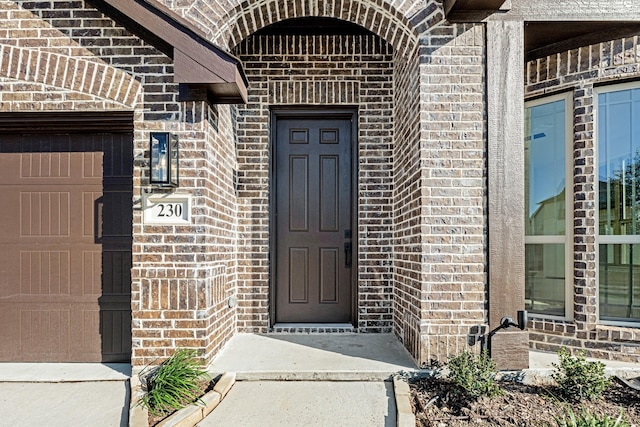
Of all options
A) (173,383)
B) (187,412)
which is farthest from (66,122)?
(187,412)

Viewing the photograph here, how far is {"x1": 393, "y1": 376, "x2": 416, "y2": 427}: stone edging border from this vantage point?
2724mm

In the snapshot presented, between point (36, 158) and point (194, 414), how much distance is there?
2.70 meters

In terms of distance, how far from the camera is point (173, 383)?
3.08m

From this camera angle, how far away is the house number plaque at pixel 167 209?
3498mm

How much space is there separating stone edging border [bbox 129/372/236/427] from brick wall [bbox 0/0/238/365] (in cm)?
43

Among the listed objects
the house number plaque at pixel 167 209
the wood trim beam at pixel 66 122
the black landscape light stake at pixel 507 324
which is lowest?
the black landscape light stake at pixel 507 324

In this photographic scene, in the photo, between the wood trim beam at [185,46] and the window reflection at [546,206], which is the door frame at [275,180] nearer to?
the wood trim beam at [185,46]

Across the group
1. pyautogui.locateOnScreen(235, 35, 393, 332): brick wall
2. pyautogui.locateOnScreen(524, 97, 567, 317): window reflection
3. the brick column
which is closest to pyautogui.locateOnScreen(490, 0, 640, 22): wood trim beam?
the brick column

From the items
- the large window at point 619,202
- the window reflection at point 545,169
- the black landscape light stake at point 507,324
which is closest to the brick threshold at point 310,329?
the black landscape light stake at point 507,324

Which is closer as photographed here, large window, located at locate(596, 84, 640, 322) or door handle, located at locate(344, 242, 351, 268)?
large window, located at locate(596, 84, 640, 322)

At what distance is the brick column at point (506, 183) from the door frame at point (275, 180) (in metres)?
1.59

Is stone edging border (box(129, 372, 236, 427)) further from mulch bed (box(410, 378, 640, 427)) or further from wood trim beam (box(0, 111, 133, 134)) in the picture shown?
wood trim beam (box(0, 111, 133, 134))

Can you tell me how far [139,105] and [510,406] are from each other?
11.8ft

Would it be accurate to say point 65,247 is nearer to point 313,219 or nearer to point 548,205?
point 313,219
